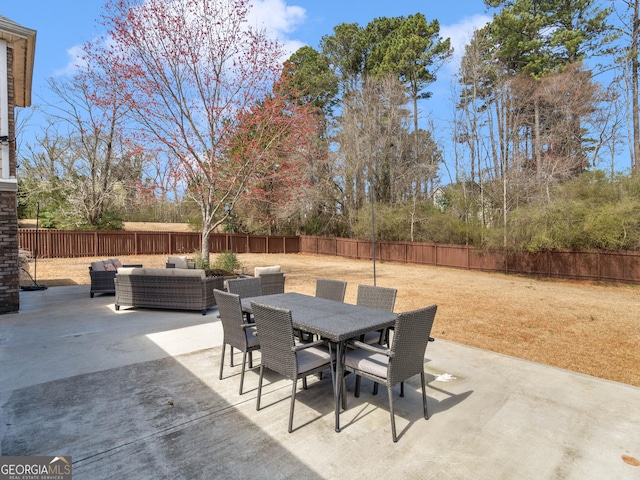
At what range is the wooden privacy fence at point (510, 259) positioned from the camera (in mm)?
12101

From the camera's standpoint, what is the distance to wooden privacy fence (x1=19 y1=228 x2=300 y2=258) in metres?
16.5

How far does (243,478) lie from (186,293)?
4389mm

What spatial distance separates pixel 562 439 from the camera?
7.56 feet

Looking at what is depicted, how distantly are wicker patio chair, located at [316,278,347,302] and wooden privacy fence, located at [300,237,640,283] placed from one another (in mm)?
12711

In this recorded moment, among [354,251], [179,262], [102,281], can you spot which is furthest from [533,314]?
[354,251]

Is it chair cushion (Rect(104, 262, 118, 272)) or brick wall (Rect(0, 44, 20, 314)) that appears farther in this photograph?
chair cushion (Rect(104, 262, 118, 272))

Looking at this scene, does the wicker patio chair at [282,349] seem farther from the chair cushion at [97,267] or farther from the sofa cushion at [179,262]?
the sofa cushion at [179,262]

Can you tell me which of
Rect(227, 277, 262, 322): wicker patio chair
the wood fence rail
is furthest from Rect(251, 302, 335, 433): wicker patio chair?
the wood fence rail

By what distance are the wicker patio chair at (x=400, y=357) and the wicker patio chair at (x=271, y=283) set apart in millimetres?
3461

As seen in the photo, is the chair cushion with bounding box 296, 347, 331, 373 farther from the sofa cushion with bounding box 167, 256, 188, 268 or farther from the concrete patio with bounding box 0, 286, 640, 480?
the sofa cushion with bounding box 167, 256, 188, 268

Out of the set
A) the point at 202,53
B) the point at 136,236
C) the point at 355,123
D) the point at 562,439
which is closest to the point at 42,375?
the point at 562,439

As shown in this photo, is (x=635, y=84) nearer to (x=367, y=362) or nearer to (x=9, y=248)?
(x=367, y=362)

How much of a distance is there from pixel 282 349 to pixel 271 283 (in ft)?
12.0

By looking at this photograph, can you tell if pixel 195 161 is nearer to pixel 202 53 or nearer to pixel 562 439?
pixel 202 53
